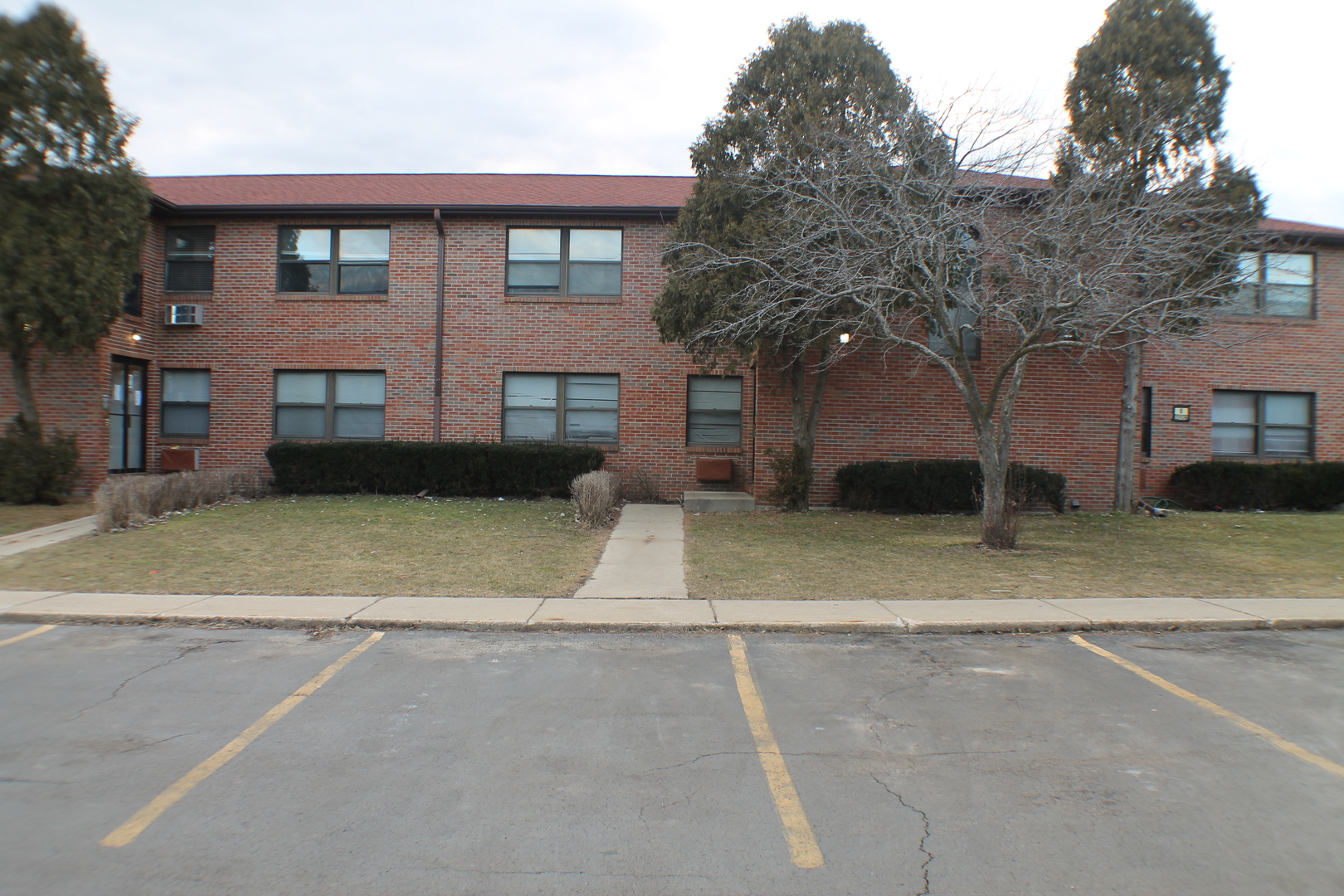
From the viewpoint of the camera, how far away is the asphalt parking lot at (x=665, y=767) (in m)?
3.07

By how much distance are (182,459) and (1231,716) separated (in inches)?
721

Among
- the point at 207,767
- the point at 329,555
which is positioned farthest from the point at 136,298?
the point at 207,767

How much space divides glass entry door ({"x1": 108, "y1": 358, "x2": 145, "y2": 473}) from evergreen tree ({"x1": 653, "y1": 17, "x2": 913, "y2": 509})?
11.6 meters

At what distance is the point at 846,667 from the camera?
18.9ft

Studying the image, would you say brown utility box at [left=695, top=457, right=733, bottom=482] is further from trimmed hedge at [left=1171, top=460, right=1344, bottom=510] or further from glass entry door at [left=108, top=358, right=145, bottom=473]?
glass entry door at [left=108, top=358, right=145, bottom=473]

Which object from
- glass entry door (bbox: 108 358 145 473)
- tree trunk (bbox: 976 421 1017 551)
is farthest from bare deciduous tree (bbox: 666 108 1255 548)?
glass entry door (bbox: 108 358 145 473)

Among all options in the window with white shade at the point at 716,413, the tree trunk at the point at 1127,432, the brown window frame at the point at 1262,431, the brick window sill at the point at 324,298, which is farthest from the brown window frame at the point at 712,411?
the brown window frame at the point at 1262,431

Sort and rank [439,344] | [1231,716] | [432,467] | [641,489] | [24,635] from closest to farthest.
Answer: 1. [1231,716]
2. [24,635]
3. [432,467]
4. [641,489]
5. [439,344]

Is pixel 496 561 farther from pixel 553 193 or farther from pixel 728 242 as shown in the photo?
pixel 553 193

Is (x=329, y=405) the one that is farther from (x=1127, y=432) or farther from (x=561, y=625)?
(x=1127, y=432)

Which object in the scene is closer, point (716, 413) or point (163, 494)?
point (163, 494)

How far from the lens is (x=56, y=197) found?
1301 cm

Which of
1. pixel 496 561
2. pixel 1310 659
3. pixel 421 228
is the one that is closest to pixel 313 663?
pixel 496 561

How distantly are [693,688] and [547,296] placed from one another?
492 inches
